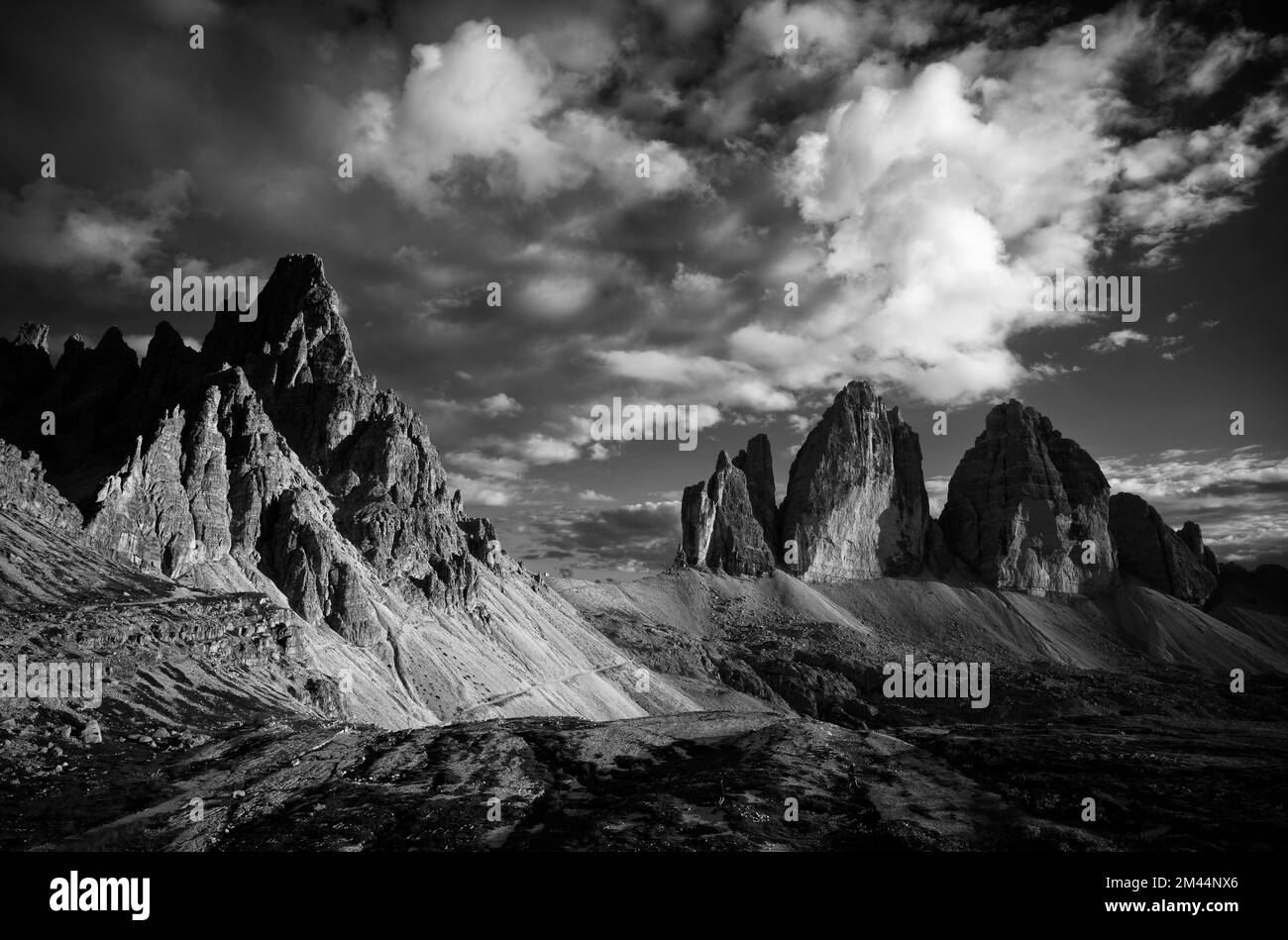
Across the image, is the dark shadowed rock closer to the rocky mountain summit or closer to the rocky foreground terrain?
the rocky mountain summit

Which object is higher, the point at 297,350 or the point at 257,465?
the point at 297,350

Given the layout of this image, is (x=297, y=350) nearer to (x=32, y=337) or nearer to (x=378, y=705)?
(x=32, y=337)

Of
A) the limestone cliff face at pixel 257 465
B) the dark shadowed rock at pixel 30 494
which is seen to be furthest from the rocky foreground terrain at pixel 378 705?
the limestone cliff face at pixel 257 465

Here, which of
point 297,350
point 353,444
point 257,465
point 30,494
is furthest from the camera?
point 297,350

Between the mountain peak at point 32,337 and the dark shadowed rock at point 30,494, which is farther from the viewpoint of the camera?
the mountain peak at point 32,337

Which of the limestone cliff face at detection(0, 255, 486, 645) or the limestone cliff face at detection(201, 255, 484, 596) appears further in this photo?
the limestone cliff face at detection(201, 255, 484, 596)

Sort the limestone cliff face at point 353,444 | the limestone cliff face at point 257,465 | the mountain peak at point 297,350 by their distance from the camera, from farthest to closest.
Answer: the mountain peak at point 297,350 → the limestone cliff face at point 353,444 → the limestone cliff face at point 257,465

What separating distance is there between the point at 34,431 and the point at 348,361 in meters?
72.0

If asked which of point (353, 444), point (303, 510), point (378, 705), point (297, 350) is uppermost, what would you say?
point (297, 350)

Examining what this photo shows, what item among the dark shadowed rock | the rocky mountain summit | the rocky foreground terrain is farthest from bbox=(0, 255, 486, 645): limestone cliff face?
the dark shadowed rock

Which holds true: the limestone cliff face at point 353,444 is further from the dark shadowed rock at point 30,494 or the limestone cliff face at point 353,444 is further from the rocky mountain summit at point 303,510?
the dark shadowed rock at point 30,494

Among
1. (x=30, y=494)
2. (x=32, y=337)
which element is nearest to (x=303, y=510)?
(x=30, y=494)

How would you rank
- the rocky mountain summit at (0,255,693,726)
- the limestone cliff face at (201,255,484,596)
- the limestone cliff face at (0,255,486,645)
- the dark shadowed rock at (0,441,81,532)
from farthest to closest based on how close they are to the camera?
the limestone cliff face at (201,255,484,596) < the limestone cliff face at (0,255,486,645) < the rocky mountain summit at (0,255,693,726) < the dark shadowed rock at (0,441,81,532)
